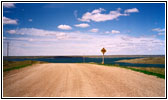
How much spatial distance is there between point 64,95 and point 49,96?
2.12 feet

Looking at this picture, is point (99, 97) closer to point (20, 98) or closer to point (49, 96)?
point (49, 96)

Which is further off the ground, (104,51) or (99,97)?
(104,51)

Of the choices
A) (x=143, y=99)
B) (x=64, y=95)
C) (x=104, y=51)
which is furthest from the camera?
(x=104, y=51)

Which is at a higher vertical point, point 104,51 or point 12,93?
point 104,51

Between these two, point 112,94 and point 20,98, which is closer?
point 20,98

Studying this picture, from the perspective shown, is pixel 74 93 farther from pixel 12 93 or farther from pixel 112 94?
pixel 12 93

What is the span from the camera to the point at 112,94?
7.21 m

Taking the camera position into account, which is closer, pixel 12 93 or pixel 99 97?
pixel 99 97

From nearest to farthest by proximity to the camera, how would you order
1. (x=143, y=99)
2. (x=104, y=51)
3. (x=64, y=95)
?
(x=143, y=99) → (x=64, y=95) → (x=104, y=51)

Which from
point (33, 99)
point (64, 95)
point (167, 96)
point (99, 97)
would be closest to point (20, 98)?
point (33, 99)

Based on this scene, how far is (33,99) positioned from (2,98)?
1420mm

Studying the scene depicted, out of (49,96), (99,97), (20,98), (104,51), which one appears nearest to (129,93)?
(99,97)

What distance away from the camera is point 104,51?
3231 cm

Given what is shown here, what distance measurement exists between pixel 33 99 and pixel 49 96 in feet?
2.18
